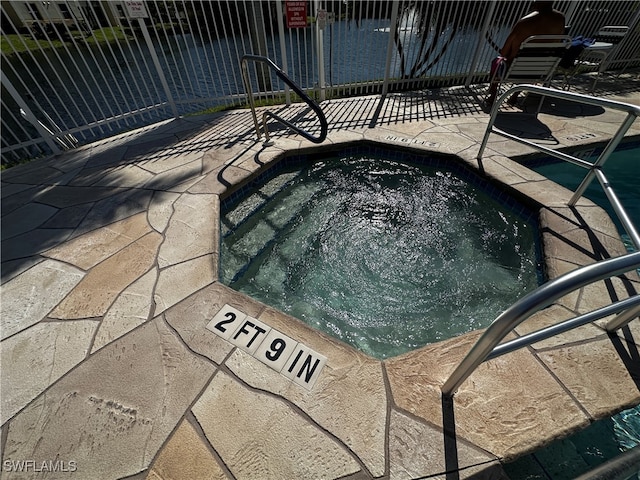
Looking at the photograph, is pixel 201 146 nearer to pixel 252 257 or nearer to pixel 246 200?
pixel 246 200

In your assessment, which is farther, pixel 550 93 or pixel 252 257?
pixel 252 257

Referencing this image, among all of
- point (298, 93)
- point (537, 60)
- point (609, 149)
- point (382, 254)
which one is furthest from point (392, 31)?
point (382, 254)

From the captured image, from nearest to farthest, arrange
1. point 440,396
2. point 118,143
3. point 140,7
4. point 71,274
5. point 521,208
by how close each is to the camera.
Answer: point 440,396 < point 71,274 < point 521,208 < point 140,7 < point 118,143

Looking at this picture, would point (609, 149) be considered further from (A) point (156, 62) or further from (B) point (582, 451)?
(A) point (156, 62)

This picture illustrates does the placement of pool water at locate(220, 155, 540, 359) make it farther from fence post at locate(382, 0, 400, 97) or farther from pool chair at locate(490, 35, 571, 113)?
fence post at locate(382, 0, 400, 97)

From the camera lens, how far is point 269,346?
1860mm

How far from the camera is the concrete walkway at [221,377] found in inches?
56.2

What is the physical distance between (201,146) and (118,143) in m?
1.52

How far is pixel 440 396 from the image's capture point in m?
1.59

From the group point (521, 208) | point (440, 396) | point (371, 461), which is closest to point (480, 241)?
point (521, 208)

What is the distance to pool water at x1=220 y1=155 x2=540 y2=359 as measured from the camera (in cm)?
229

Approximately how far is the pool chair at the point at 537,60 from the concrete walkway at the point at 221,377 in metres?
2.97

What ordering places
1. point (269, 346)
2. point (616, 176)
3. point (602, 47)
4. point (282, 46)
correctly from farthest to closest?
1. point (282, 46)
2. point (602, 47)
3. point (616, 176)
4. point (269, 346)

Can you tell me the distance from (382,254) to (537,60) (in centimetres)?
448
